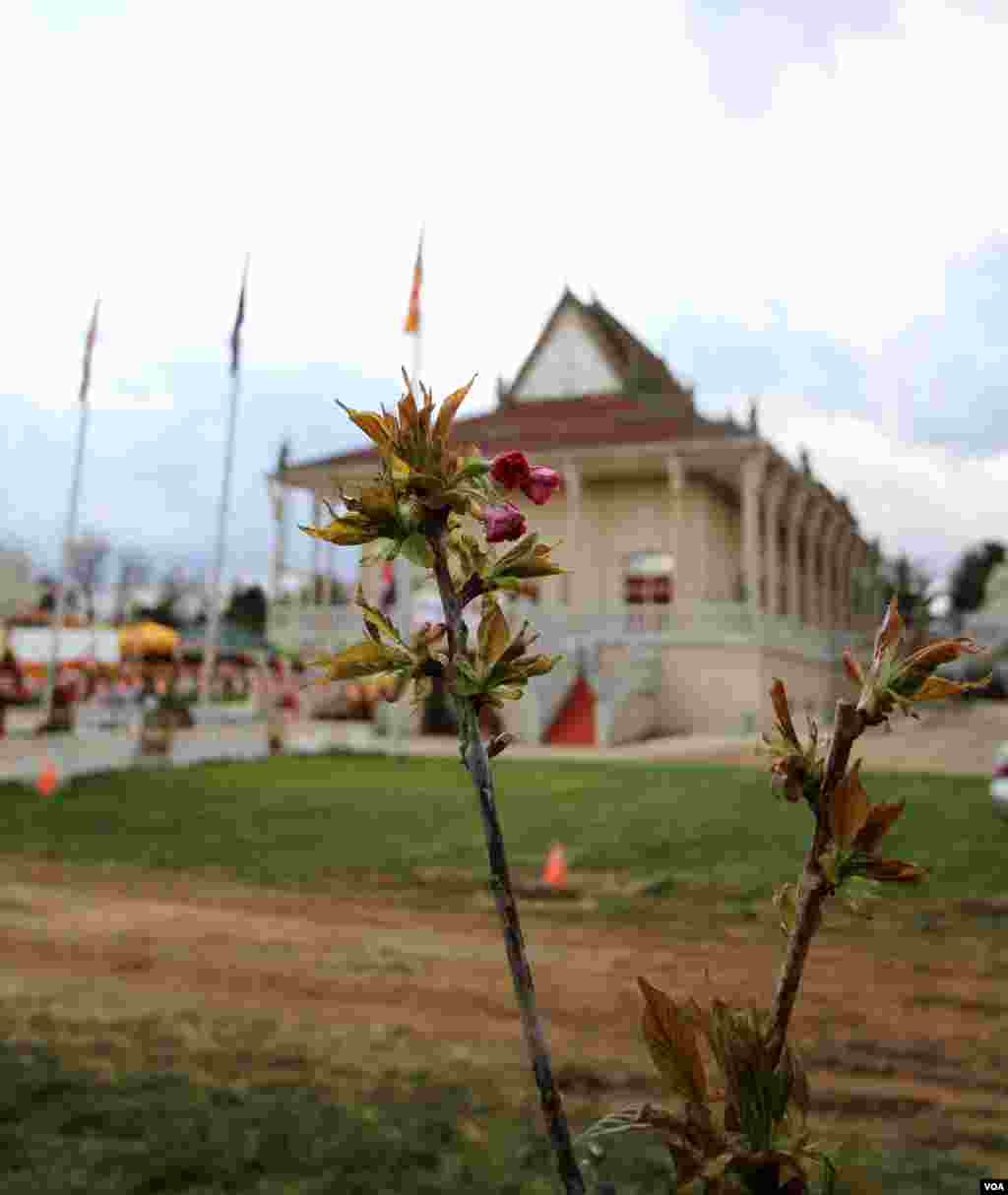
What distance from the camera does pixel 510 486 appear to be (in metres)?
0.66

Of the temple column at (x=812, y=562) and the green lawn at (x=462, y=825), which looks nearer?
the green lawn at (x=462, y=825)

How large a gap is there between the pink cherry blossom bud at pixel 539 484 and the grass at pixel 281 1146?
3.31 metres

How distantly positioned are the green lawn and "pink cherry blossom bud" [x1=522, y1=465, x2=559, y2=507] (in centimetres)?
691

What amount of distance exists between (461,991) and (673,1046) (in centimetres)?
633

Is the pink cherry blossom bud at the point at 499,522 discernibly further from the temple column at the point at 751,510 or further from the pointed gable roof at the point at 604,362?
the pointed gable roof at the point at 604,362

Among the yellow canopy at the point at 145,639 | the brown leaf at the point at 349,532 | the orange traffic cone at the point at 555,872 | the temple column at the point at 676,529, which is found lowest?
the orange traffic cone at the point at 555,872

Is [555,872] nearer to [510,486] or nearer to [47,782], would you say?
[510,486]

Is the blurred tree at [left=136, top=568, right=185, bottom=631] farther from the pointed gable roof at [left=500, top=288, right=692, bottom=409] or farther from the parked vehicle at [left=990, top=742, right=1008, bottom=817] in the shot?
the parked vehicle at [left=990, top=742, right=1008, bottom=817]

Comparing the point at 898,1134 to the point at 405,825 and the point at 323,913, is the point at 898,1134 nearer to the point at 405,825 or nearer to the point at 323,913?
the point at 323,913

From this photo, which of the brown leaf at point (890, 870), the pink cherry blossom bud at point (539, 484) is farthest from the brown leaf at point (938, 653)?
the pink cherry blossom bud at point (539, 484)

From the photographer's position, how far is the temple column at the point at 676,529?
30.8 meters

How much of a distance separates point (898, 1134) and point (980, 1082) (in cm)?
83

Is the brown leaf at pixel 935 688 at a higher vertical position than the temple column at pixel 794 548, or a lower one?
lower

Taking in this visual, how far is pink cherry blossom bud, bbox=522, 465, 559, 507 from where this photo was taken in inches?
25.8
